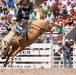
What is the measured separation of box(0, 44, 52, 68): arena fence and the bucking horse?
174 centimetres

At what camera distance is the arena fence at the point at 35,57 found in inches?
594

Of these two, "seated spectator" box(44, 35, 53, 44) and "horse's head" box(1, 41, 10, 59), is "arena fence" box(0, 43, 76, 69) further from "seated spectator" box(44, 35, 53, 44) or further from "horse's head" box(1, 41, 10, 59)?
"horse's head" box(1, 41, 10, 59)

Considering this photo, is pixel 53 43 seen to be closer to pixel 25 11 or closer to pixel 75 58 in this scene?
pixel 75 58

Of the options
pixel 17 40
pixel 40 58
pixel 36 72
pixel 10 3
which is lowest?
pixel 40 58

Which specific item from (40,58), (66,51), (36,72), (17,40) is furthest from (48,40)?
(36,72)

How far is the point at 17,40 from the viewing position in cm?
1309

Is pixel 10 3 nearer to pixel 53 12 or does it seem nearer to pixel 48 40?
pixel 53 12

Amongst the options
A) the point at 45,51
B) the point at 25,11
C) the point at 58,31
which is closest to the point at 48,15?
the point at 58,31

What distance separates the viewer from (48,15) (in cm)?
1797

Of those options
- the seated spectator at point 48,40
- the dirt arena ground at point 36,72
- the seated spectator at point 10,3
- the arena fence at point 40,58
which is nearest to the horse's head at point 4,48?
the arena fence at point 40,58

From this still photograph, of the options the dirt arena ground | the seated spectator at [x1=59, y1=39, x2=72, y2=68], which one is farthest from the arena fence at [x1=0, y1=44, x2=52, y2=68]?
the dirt arena ground

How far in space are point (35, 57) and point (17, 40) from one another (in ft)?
7.56

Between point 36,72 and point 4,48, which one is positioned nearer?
point 36,72

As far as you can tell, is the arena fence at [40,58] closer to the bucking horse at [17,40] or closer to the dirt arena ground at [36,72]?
the bucking horse at [17,40]
